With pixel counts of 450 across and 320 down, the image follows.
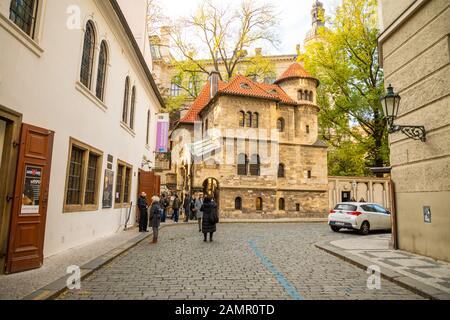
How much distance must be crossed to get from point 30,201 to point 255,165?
75.4ft

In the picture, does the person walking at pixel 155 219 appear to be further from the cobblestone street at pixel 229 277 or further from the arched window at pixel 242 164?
the arched window at pixel 242 164

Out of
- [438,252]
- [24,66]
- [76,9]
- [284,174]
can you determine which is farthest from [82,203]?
[284,174]

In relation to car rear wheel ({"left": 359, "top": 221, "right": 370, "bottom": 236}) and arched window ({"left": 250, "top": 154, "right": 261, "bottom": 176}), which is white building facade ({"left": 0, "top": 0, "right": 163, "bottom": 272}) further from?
arched window ({"left": 250, "top": 154, "right": 261, "bottom": 176})

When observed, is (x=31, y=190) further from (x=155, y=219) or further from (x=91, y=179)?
(x=155, y=219)

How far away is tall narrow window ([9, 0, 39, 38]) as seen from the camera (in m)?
6.26

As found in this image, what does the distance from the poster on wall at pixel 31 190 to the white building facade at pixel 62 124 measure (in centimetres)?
2

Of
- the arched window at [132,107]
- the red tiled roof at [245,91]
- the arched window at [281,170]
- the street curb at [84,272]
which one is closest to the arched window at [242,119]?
the red tiled roof at [245,91]

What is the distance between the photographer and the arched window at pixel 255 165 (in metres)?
28.0

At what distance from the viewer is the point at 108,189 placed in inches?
476

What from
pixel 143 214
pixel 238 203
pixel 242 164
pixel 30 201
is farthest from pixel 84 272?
pixel 242 164

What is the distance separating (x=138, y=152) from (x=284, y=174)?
1650 centimetres

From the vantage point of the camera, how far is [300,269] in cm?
695

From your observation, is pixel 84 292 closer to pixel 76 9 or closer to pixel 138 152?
pixel 76 9

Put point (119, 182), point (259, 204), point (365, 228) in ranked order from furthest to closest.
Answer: point (259, 204), point (365, 228), point (119, 182)
